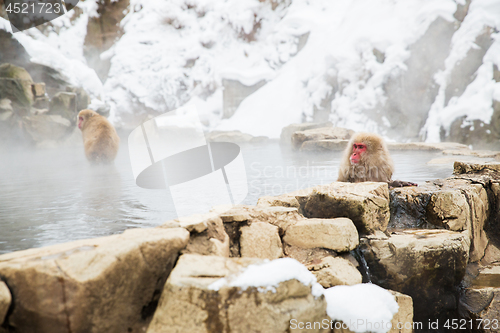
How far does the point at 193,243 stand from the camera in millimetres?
1406

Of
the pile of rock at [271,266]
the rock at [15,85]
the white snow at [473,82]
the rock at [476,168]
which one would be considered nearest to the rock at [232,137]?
the rock at [15,85]

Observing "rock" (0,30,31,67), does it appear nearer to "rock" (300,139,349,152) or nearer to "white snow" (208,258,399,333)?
A: "rock" (300,139,349,152)

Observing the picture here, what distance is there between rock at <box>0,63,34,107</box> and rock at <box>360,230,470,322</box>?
316 inches

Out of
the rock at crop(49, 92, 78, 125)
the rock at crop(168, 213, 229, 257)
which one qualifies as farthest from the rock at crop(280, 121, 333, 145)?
the rock at crop(168, 213, 229, 257)

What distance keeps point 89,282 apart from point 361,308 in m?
0.98

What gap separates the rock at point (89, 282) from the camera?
100 centimetres

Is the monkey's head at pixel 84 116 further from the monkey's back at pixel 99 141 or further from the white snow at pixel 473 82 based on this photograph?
the white snow at pixel 473 82

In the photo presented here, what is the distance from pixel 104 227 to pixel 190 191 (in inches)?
39.8

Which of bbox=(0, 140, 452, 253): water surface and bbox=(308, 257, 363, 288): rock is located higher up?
bbox=(0, 140, 452, 253): water surface

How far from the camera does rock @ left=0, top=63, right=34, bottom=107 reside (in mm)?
7004

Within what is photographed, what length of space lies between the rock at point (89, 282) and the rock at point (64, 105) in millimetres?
7859

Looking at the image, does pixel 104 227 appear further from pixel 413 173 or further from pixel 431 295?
pixel 413 173

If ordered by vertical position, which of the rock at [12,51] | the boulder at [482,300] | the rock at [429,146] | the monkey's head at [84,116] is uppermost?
the rock at [12,51]

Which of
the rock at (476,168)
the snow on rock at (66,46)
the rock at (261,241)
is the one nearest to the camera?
the rock at (261,241)
